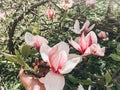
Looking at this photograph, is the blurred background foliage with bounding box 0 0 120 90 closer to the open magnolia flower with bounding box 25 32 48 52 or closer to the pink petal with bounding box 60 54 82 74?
the open magnolia flower with bounding box 25 32 48 52

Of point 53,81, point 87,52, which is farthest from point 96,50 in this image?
point 53,81

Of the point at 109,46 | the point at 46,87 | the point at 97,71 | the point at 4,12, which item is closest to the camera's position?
the point at 46,87

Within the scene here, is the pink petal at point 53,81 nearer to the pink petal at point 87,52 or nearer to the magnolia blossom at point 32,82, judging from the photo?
the magnolia blossom at point 32,82

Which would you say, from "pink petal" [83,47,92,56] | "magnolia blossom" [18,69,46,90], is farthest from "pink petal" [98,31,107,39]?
"magnolia blossom" [18,69,46,90]

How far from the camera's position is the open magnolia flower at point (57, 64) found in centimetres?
99

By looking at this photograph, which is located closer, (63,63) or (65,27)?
(63,63)

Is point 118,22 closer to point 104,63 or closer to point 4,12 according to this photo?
point 104,63

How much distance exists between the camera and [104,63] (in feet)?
7.23

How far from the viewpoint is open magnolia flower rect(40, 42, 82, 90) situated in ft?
3.26

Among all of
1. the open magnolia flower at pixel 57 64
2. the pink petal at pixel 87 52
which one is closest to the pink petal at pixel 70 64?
the open magnolia flower at pixel 57 64

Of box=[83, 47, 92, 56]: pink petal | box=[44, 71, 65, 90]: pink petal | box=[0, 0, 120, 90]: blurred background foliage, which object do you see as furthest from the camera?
box=[0, 0, 120, 90]: blurred background foliage

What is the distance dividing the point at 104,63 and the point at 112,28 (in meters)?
0.38

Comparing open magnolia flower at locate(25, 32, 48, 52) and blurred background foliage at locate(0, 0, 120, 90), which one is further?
blurred background foliage at locate(0, 0, 120, 90)

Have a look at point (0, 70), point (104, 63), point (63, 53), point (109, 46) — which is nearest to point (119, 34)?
point (109, 46)
